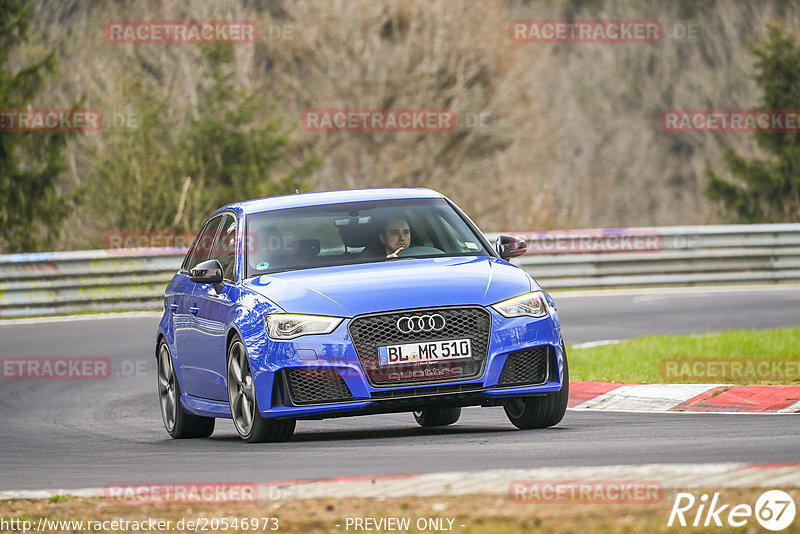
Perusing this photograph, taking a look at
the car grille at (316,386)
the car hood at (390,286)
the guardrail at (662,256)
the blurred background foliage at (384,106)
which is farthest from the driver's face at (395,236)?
the blurred background foliage at (384,106)

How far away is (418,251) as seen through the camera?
10.5m

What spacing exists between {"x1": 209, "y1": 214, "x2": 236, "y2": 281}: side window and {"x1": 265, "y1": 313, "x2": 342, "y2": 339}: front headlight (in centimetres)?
112

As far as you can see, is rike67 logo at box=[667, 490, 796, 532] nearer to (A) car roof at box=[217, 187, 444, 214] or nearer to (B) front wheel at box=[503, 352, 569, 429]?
(B) front wheel at box=[503, 352, 569, 429]

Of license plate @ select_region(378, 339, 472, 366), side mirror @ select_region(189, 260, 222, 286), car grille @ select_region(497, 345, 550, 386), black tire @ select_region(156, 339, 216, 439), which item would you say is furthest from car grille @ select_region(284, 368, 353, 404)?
black tire @ select_region(156, 339, 216, 439)

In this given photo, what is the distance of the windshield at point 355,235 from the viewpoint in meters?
10.3

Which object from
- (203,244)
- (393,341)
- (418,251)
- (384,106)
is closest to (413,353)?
(393,341)

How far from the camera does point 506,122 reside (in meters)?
44.4

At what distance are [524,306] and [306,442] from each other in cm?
A: 168

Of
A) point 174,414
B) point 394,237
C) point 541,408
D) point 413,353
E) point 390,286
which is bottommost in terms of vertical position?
point 174,414

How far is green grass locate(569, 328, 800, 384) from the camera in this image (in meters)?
13.3

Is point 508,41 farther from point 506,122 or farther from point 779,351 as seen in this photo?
point 779,351

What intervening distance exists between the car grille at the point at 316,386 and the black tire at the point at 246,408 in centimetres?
30

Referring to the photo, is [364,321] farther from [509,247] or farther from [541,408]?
[509,247]

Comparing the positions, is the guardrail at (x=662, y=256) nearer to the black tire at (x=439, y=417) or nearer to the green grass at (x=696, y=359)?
the green grass at (x=696, y=359)
